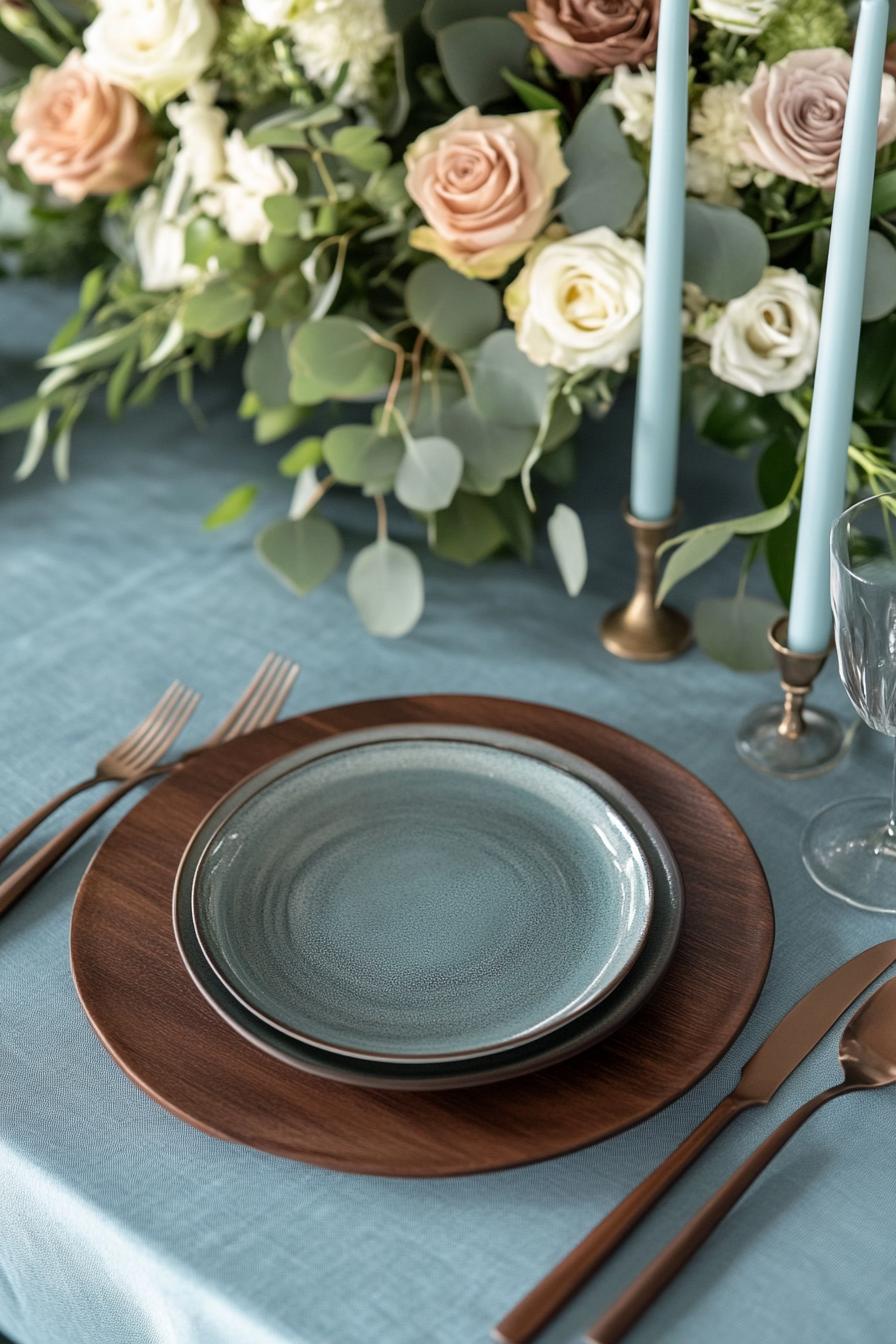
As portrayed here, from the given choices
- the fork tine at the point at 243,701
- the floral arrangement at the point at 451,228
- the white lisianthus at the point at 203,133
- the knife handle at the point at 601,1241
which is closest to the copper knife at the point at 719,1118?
the knife handle at the point at 601,1241

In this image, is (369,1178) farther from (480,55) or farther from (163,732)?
(480,55)

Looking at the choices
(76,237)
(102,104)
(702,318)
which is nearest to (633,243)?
(702,318)

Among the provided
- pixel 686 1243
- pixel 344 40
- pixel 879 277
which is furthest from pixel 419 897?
pixel 344 40

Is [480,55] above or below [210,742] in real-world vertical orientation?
above

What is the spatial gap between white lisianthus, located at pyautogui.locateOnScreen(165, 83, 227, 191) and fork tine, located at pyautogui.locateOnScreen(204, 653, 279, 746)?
35cm

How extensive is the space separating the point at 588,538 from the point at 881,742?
31 centimetres

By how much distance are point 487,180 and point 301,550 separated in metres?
0.30

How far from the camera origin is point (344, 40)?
92 centimetres

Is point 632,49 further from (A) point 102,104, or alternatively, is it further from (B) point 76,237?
(B) point 76,237

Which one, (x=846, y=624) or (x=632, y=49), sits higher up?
(x=632, y=49)

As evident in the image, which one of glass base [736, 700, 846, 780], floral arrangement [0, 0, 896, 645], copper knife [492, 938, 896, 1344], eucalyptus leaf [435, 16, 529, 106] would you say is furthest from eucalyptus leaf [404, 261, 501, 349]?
copper knife [492, 938, 896, 1344]

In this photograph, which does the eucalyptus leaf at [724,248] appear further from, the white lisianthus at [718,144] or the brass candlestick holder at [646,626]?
the brass candlestick holder at [646,626]

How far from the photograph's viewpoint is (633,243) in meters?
0.85

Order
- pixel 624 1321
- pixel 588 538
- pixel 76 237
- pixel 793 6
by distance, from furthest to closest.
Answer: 1. pixel 76 237
2. pixel 588 538
3. pixel 793 6
4. pixel 624 1321
